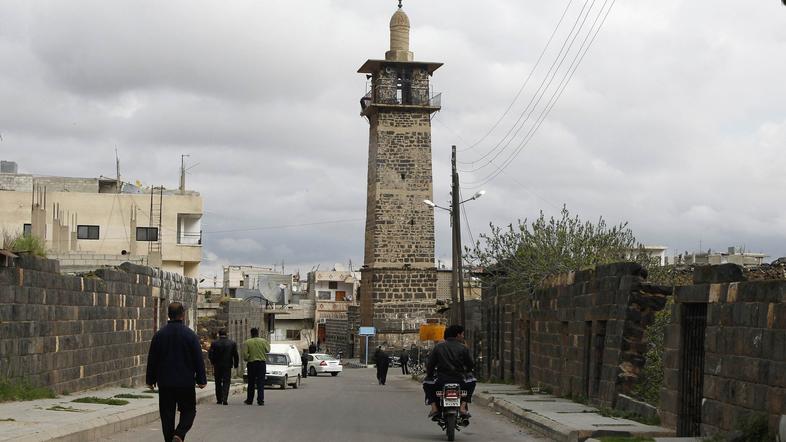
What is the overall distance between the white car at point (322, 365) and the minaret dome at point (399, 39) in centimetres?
1800

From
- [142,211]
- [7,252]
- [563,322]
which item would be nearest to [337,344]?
[142,211]

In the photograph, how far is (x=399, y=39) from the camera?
6431 cm

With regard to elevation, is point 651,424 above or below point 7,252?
below

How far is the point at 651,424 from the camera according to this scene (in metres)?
16.3

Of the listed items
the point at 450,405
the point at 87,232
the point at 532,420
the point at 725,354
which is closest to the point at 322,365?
the point at 87,232

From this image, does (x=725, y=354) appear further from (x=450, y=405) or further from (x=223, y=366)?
(x=223, y=366)

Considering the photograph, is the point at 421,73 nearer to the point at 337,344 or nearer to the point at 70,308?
the point at 337,344

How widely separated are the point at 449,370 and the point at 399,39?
50157 mm

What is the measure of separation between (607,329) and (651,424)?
4.30 m

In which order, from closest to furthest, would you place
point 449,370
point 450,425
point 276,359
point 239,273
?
point 450,425, point 449,370, point 276,359, point 239,273

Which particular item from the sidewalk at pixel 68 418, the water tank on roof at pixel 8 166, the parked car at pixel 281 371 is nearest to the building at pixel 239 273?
the water tank on roof at pixel 8 166

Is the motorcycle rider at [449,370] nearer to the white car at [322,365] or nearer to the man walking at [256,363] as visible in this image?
the man walking at [256,363]

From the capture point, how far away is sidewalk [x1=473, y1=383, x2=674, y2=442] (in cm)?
1471

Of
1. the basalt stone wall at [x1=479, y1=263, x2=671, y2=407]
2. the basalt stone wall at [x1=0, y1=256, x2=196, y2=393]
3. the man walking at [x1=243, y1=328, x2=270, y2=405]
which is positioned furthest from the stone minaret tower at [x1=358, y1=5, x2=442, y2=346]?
the man walking at [x1=243, y1=328, x2=270, y2=405]
